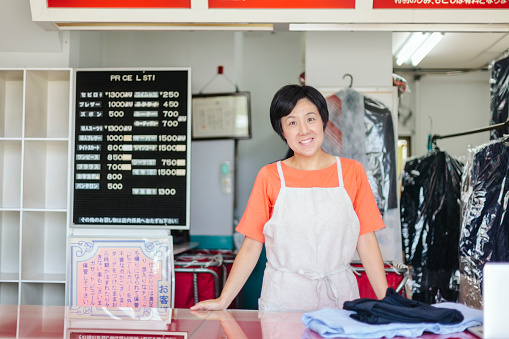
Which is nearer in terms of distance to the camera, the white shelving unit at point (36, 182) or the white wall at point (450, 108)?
the white shelving unit at point (36, 182)

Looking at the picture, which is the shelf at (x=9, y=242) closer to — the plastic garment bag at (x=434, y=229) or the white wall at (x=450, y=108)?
the plastic garment bag at (x=434, y=229)

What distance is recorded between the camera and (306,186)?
85.4 inches

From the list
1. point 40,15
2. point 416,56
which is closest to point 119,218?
point 40,15

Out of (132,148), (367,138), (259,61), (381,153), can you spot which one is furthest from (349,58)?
(259,61)

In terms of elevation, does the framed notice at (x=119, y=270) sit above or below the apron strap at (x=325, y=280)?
below

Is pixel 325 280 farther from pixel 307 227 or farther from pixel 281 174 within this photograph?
pixel 281 174

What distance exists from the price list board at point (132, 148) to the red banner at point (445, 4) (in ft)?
4.42

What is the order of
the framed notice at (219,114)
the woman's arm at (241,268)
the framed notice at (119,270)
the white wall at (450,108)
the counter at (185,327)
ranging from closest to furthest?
the counter at (185,327) < the woman's arm at (241,268) < the framed notice at (119,270) < the framed notice at (219,114) < the white wall at (450,108)

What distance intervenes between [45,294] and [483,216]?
2.86 m

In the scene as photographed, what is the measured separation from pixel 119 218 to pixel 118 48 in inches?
78.5

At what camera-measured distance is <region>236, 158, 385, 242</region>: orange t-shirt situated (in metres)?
2.11

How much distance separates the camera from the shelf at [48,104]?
3.48 m

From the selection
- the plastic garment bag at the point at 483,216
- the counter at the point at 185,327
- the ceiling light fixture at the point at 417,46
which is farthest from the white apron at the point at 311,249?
the ceiling light fixture at the point at 417,46

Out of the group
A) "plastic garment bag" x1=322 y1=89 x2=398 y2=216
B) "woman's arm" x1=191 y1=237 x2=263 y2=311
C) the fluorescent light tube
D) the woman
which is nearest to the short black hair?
the woman
